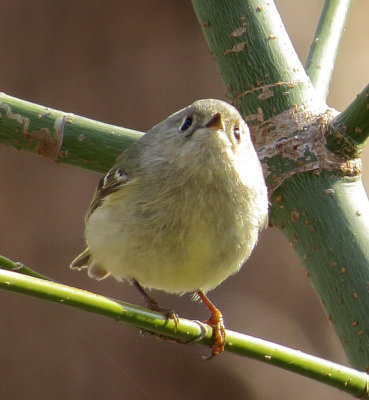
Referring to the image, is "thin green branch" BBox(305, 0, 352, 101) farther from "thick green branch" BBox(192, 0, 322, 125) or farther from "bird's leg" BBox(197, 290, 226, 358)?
"bird's leg" BBox(197, 290, 226, 358)

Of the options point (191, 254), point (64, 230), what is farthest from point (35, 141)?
point (64, 230)

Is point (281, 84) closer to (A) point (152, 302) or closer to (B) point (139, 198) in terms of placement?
(B) point (139, 198)

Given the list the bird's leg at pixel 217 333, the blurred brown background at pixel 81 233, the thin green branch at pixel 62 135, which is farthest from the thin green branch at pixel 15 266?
the blurred brown background at pixel 81 233

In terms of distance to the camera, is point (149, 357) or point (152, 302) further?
point (149, 357)

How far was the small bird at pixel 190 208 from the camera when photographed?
2.03m

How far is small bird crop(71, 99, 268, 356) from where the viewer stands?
A: 2.03 m

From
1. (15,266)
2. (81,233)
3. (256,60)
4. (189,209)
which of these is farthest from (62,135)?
(81,233)

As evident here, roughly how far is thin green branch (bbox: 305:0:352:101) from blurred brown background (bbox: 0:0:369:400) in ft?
5.33

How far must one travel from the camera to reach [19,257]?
146 inches

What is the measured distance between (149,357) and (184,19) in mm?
1521

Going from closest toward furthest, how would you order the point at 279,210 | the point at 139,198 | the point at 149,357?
the point at 279,210 < the point at 139,198 < the point at 149,357

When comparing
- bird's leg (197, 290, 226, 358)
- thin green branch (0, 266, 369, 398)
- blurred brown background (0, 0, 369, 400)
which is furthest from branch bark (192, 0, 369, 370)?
blurred brown background (0, 0, 369, 400)

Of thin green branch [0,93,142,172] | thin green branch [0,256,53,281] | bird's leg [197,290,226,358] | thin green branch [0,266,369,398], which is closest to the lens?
thin green branch [0,266,369,398]

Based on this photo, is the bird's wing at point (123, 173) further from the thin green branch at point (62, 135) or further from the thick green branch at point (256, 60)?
the thick green branch at point (256, 60)
